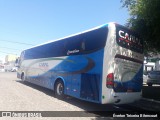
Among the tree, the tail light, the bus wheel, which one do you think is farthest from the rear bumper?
the bus wheel

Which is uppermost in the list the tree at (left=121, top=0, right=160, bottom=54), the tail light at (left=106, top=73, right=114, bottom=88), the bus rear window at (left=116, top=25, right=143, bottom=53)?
the tree at (left=121, top=0, right=160, bottom=54)

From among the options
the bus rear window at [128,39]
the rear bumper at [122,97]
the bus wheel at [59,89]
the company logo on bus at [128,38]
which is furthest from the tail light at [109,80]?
the bus wheel at [59,89]

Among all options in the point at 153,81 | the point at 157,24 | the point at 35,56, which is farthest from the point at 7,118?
the point at 153,81

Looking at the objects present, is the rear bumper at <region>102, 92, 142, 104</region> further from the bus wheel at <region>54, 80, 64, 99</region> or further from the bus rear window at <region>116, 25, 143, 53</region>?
the bus wheel at <region>54, 80, 64, 99</region>

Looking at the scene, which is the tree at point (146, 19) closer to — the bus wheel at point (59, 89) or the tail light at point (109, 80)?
the tail light at point (109, 80)

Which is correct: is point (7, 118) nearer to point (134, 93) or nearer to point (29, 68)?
point (134, 93)

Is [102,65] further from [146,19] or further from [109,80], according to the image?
[146,19]

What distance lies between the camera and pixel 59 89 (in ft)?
46.3

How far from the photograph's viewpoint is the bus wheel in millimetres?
13714

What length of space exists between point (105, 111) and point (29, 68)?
10.8 m

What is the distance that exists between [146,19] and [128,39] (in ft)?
6.05

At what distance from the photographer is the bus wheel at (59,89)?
1371cm

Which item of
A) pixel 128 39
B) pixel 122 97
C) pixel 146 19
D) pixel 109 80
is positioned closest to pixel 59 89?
pixel 122 97

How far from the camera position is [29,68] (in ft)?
67.5
